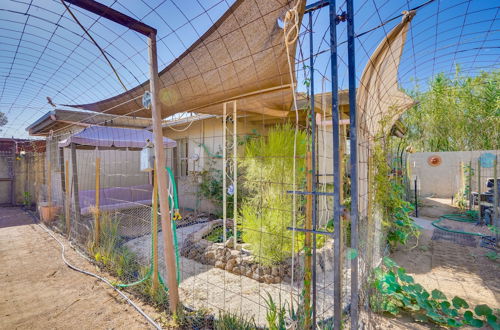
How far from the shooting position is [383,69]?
Answer: 7.94 feet

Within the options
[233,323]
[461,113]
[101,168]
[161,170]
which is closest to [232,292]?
[233,323]

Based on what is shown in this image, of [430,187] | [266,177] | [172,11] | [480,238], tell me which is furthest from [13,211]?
[430,187]

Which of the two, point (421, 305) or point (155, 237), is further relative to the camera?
point (155, 237)

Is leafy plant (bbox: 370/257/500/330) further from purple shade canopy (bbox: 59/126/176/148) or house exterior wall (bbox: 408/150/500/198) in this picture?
house exterior wall (bbox: 408/150/500/198)

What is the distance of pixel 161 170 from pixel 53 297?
218 cm

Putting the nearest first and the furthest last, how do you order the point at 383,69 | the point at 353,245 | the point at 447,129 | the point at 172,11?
the point at 353,245 → the point at 172,11 → the point at 383,69 → the point at 447,129

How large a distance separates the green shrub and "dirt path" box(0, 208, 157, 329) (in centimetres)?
158

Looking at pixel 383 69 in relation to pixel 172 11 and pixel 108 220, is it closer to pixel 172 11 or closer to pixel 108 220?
pixel 172 11

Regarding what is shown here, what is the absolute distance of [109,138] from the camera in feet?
21.6

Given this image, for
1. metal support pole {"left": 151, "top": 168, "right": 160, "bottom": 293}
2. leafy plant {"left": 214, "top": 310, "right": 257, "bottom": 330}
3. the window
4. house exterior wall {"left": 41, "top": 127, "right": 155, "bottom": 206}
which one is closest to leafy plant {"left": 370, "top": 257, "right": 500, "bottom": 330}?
leafy plant {"left": 214, "top": 310, "right": 257, "bottom": 330}

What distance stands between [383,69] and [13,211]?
11530 mm

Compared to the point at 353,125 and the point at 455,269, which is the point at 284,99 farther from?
the point at 455,269

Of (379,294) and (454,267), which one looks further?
(454,267)

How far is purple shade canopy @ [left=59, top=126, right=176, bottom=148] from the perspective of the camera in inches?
223
